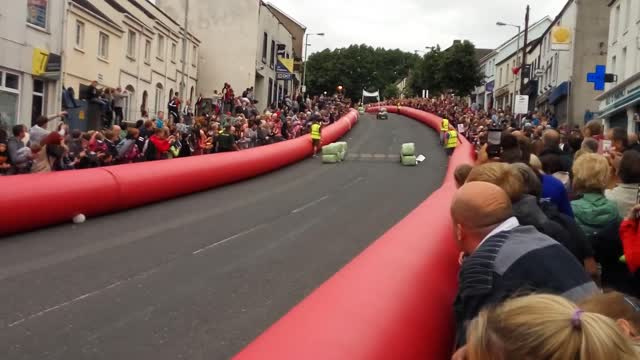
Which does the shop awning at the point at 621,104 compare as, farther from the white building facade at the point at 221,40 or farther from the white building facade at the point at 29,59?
the white building facade at the point at 221,40

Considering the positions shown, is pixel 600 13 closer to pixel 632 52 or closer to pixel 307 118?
pixel 632 52

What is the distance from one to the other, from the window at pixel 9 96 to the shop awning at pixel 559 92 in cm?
3214

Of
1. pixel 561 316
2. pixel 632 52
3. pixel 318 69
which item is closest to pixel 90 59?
pixel 632 52

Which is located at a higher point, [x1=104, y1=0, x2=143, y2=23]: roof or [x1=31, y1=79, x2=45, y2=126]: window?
[x1=104, y1=0, x2=143, y2=23]: roof

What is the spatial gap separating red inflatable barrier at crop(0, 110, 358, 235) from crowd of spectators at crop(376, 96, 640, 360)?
7.02 metres

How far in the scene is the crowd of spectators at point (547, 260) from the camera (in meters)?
1.71

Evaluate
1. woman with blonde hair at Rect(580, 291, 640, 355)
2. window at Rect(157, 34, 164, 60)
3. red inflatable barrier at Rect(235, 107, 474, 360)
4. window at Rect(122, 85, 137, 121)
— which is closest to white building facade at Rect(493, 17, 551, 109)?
window at Rect(157, 34, 164, 60)

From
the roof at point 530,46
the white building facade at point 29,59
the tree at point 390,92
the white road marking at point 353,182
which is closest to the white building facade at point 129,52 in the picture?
the white building facade at point 29,59

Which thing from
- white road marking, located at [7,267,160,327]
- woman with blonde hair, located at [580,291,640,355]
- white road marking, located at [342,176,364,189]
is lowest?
Result: white road marking, located at [7,267,160,327]

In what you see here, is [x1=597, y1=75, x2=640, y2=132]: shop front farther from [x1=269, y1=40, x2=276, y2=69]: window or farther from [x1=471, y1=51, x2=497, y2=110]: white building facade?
[x1=471, y1=51, x2=497, y2=110]: white building facade

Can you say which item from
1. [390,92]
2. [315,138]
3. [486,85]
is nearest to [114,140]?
[315,138]

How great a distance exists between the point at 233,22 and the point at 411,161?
2538 cm

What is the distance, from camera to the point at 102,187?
38.8ft

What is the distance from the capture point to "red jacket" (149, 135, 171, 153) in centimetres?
1573
